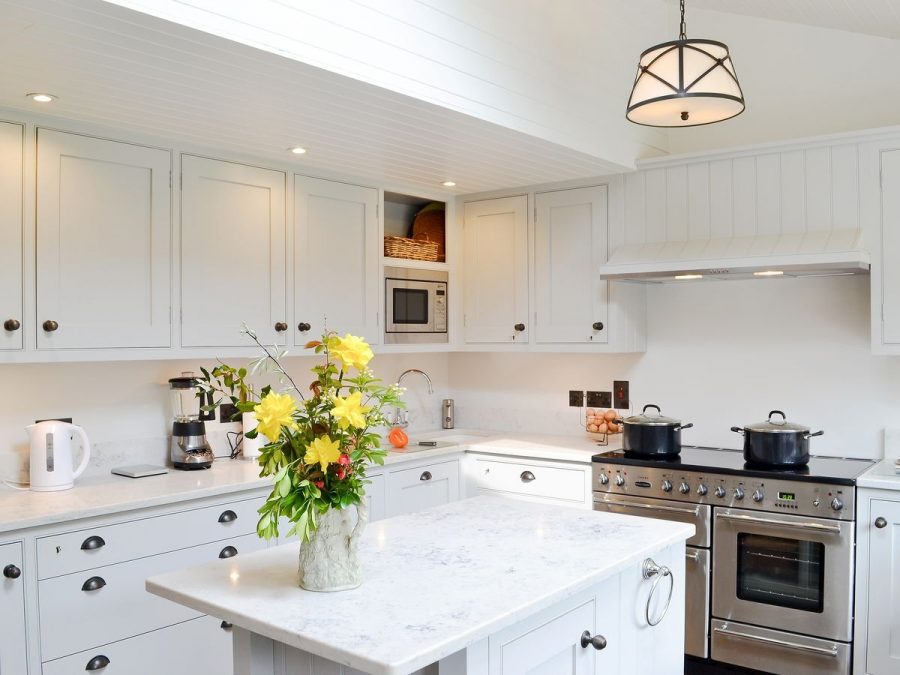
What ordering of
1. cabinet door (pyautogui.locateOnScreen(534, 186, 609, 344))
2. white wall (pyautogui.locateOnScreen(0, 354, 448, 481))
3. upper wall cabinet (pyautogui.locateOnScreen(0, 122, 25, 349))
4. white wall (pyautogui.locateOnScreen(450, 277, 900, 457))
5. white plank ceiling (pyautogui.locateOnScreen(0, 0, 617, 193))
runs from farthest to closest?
1. cabinet door (pyautogui.locateOnScreen(534, 186, 609, 344))
2. white wall (pyautogui.locateOnScreen(450, 277, 900, 457))
3. white wall (pyautogui.locateOnScreen(0, 354, 448, 481))
4. upper wall cabinet (pyautogui.locateOnScreen(0, 122, 25, 349))
5. white plank ceiling (pyautogui.locateOnScreen(0, 0, 617, 193))

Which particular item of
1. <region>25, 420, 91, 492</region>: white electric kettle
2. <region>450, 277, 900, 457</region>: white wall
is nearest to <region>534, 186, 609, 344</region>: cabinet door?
<region>450, 277, 900, 457</region>: white wall

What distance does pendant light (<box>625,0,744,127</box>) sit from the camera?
91.5 inches

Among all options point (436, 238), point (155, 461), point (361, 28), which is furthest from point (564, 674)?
point (436, 238)

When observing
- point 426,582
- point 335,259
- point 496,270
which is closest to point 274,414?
point 426,582

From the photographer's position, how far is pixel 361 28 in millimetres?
2658

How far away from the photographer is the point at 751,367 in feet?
13.7

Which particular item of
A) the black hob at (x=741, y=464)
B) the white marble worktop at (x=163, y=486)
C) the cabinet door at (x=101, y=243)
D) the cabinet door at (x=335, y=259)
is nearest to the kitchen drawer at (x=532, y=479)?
the white marble worktop at (x=163, y=486)

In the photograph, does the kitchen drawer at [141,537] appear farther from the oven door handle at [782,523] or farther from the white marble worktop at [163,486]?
the oven door handle at [782,523]

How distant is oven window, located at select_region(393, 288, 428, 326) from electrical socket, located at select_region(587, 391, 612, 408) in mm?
1027

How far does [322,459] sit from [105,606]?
1658 mm

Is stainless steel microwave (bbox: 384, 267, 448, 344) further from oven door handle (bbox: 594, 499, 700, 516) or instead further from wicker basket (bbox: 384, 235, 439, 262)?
oven door handle (bbox: 594, 499, 700, 516)

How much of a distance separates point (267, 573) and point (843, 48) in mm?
3651

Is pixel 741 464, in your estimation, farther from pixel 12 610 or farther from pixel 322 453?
pixel 12 610

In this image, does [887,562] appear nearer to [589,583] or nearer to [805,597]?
[805,597]
